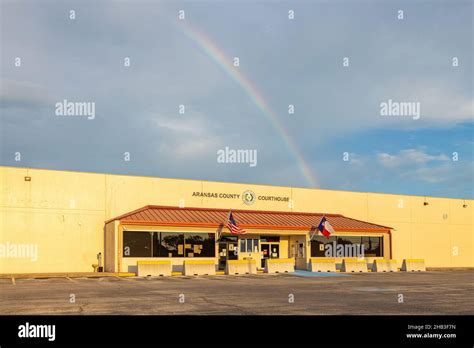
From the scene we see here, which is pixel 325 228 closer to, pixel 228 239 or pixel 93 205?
pixel 228 239

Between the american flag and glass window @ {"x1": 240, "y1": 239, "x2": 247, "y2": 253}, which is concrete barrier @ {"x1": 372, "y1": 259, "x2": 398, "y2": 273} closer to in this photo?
glass window @ {"x1": 240, "y1": 239, "x2": 247, "y2": 253}

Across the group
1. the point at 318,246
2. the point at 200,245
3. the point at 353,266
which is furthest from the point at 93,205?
the point at 353,266

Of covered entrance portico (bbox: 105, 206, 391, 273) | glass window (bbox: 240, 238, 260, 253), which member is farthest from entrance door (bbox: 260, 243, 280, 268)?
glass window (bbox: 240, 238, 260, 253)

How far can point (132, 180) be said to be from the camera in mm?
37062

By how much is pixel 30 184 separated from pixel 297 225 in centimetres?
1804

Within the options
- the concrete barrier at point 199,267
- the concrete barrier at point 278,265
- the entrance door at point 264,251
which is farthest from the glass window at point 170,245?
the entrance door at point 264,251

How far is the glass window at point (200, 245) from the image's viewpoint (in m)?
35.8

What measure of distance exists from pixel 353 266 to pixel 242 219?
827 centimetres

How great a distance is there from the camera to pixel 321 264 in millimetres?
37281

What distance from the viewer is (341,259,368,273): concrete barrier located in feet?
124
